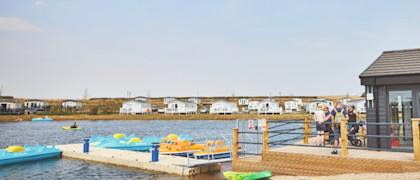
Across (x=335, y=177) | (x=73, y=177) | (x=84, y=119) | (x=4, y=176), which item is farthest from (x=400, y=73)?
(x=84, y=119)

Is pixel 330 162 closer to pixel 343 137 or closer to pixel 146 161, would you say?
pixel 343 137

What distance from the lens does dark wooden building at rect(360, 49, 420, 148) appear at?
35.1ft

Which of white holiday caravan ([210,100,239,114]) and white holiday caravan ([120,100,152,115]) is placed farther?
white holiday caravan ([120,100,152,115])

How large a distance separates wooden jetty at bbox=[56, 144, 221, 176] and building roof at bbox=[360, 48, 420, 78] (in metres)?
7.99

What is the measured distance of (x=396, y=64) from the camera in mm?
11289

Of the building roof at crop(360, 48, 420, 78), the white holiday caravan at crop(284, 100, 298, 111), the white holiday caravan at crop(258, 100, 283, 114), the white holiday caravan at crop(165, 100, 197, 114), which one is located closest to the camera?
the building roof at crop(360, 48, 420, 78)

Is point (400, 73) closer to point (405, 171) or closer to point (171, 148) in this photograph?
point (405, 171)

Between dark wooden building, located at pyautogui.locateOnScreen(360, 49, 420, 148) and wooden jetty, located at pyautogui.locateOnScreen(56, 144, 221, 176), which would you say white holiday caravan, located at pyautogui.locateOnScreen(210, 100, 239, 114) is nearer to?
wooden jetty, located at pyautogui.locateOnScreen(56, 144, 221, 176)

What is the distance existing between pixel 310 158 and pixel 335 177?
1187mm

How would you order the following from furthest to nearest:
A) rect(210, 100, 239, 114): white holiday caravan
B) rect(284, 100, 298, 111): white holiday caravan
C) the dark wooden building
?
rect(284, 100, 298, 111): white holiday caravan, rect(210, 100, 239, 114): white holiday caravan, the dark wooden building

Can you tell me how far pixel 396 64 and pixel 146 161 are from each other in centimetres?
1210

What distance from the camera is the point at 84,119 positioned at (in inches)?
3184

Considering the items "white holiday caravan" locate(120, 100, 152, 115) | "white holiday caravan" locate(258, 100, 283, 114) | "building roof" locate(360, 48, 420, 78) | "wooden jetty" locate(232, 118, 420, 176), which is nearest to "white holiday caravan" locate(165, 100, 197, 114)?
"white holiday caravan" locate(120, 100, 152, 115)

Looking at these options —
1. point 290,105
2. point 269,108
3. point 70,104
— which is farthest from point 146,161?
point 70,104
